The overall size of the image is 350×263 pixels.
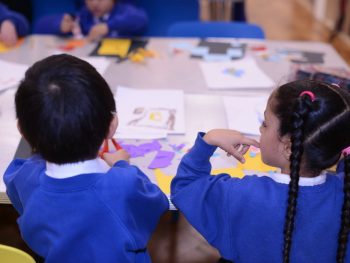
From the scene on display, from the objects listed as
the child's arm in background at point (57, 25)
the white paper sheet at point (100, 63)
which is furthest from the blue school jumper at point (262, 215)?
the child's arm in background at point (57, 25)

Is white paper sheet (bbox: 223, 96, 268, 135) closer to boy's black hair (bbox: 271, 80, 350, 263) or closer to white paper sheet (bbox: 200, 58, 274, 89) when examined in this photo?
white paper sheet (bbox: 200, 58, 274, 89)

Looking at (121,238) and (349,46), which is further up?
(121,238)

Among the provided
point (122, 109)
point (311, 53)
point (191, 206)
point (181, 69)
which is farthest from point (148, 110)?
point (311, 53)

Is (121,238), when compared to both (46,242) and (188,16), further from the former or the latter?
(188,16)

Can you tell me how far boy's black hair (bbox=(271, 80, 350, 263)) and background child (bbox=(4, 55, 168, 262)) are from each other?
0.98 ft

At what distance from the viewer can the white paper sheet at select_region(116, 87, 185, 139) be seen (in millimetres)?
1263

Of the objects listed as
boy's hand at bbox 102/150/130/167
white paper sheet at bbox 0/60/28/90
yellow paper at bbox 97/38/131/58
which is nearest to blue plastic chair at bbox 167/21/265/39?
yellow paper at bbox 97/38/131/58

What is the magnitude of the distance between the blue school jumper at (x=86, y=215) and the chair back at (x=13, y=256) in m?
0.09

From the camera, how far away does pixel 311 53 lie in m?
1.87

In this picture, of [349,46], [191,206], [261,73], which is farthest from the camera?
[349,46]

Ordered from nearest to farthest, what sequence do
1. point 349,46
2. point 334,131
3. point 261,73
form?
point 334,131 < point 261,73 < point 349,46

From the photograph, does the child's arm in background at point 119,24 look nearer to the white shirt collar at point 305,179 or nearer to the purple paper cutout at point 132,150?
the purple paper cutout at point 132,150

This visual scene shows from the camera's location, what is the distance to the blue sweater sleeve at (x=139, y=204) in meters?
0.85

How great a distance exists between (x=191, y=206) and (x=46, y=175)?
0.30 m
